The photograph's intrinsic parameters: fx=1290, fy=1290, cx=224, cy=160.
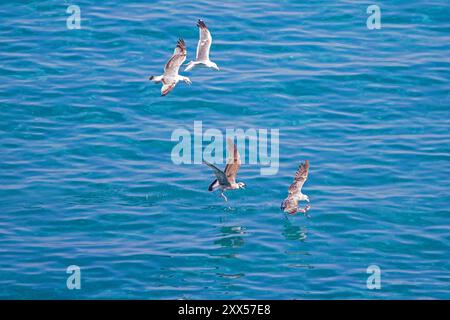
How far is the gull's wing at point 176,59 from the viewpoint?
105ft

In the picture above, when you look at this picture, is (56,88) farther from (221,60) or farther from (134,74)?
(221,60)

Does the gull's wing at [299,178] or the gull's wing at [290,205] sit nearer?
the gull's wing at [299,178]

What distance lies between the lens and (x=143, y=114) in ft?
127

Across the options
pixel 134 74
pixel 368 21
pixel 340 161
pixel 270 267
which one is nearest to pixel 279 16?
pixel 368 21

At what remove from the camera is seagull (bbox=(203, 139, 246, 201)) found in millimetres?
31844

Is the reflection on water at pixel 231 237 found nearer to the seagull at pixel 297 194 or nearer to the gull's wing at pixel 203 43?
the seagull at pixel 297 194

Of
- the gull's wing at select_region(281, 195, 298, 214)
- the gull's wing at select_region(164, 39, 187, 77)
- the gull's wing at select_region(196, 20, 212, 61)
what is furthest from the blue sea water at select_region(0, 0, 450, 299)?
the gull's wing at select_region(196, 20, 212, 61)

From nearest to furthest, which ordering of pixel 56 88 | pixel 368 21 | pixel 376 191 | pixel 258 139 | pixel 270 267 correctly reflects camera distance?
1. pixel 270 267
2. pixel 376 191
3. pixel 258 139
4. pixel 56 88
5. pixel 368 21

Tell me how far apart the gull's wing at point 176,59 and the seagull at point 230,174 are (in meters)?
2.63

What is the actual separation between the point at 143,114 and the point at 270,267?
9.13 meters
